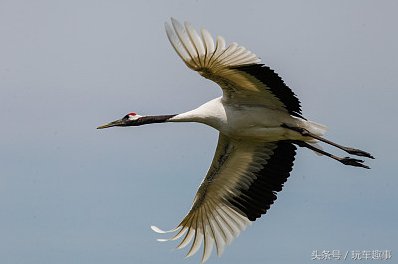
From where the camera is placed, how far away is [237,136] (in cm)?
1769

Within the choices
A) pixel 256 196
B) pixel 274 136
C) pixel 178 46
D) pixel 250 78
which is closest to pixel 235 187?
pixel 256 196

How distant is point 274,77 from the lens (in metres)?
16.6

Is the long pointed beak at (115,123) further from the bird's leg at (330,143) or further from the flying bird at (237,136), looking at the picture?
the bird's leg at (330,143)

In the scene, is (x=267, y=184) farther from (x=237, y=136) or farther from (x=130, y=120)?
(x=130, y=120)

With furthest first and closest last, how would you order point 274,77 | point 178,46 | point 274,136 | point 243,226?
point 243,226
point 274,136
point 274,77
point 178,46

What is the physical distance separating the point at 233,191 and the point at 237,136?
1.57 metres

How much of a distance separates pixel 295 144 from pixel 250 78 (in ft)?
6.90

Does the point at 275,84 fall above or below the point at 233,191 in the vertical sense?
above

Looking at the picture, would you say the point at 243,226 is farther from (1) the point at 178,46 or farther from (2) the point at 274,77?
(1) the point at 178,46

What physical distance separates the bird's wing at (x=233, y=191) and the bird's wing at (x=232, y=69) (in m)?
1.16

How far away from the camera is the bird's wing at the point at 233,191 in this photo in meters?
18.5

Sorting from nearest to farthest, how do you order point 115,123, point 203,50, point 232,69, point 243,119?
point 203,50 → point 232,69 → point 243,119 → point 115,123

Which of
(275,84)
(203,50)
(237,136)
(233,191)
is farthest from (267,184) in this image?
(203,50)

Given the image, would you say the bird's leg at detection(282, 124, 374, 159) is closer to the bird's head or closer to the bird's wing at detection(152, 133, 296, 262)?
the bird's wing at detection(152, 133, 296, 262)
